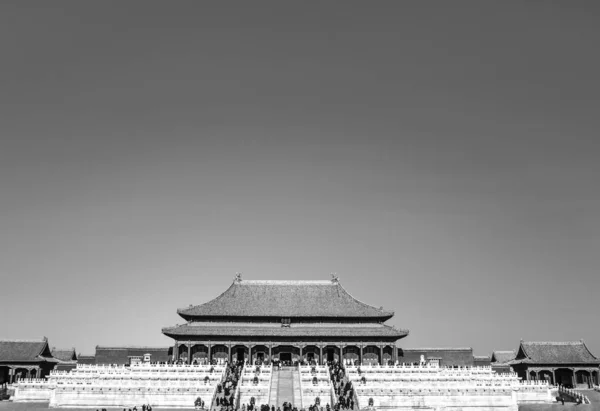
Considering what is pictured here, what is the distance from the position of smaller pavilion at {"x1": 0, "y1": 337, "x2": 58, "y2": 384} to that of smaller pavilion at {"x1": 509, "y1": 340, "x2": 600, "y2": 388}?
4625cm

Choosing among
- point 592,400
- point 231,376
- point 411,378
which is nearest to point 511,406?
point 411,378

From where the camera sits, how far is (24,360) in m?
61.5

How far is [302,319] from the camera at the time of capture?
6719 centimetres

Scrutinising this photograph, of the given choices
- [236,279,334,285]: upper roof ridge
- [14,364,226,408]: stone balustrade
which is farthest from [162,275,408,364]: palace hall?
[14,364,226,408]: stone balustrade

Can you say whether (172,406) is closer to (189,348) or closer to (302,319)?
(189,348)

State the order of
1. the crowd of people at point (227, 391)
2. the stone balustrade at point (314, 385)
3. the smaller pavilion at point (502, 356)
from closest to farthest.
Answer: the crowd of people at point (227, 391), the stone balustrade at point (314, 385), the smaller pavilion at point (502, 356)

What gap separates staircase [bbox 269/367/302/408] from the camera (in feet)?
141

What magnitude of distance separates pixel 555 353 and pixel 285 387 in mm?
31524

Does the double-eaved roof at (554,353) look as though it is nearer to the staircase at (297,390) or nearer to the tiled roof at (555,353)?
the tiled roof at (555,353)

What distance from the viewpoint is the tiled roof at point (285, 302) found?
67062 mm

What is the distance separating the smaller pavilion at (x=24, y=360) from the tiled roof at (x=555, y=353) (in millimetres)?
46301

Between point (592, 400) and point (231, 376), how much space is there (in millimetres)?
28951

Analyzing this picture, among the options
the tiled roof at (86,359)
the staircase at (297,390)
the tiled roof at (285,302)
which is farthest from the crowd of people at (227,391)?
the tiled roof at (86,359)

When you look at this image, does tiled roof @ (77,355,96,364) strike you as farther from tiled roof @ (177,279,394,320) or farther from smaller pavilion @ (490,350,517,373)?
smaller pavilion @ (490,350,517,373)
